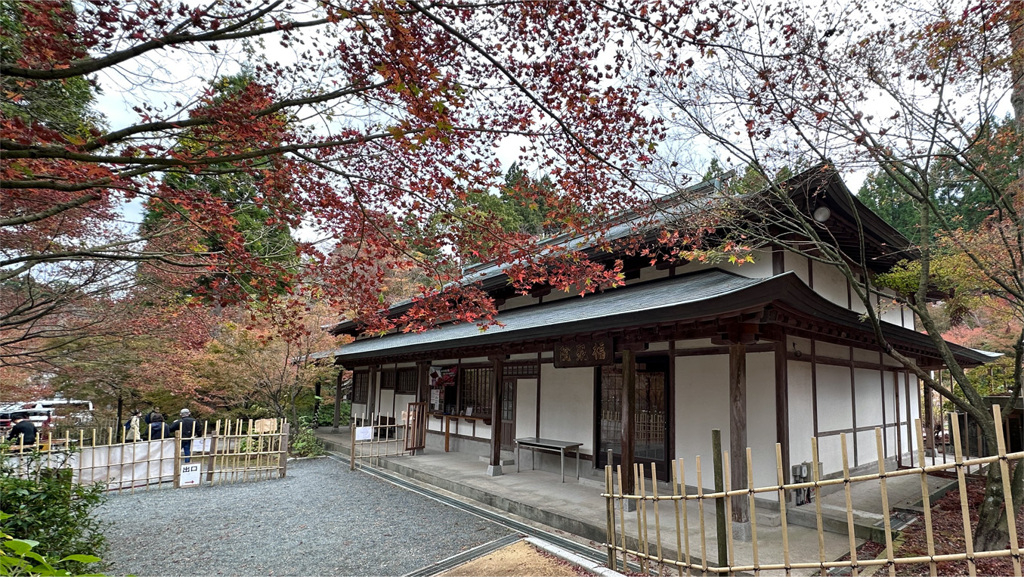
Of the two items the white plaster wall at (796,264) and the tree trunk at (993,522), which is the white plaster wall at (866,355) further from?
the tree trunk at (993,522)

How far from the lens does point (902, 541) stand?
558 cm

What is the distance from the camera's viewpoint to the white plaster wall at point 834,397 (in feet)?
26.0


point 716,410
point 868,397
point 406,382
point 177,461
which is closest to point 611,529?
point 716,410

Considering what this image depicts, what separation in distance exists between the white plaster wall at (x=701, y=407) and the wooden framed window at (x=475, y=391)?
16.9 ft

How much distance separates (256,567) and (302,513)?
2206 millimetres

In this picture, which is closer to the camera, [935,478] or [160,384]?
[935,478]

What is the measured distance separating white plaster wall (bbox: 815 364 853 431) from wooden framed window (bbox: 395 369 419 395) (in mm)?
10468

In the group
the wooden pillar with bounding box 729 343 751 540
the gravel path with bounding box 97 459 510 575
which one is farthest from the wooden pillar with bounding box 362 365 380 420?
the wooden pillar with bounding box 729 343 751 540

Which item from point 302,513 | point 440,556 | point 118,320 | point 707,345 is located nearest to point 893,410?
point 707,345

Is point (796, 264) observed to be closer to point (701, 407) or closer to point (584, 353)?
point (701, 407)

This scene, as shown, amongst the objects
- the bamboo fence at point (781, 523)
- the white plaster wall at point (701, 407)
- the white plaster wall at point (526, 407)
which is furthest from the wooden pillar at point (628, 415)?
the white plaster wall at point (526, 407)

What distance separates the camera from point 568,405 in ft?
31.6

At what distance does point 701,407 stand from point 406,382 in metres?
10.1

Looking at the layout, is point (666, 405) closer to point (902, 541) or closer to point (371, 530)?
point (902, 541)
